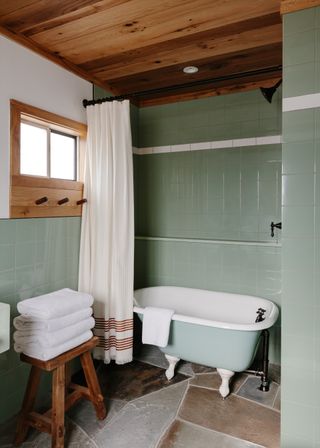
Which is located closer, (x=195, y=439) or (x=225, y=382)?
(x=195, y=439)

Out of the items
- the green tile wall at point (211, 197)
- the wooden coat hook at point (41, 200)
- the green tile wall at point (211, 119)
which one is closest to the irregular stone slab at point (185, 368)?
the green tile wall at point (211, 197)

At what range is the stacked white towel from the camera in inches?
67.9

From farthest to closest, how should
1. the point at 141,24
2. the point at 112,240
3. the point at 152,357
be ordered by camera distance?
the point at 152,357
the point at 112,240
the point at 141,24

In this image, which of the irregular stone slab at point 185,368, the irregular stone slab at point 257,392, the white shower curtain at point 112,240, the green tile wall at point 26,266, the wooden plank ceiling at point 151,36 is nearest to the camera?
the wooden plank ceiling at point 151,36

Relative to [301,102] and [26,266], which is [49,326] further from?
[301,102]

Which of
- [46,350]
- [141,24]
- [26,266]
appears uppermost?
[141,24]

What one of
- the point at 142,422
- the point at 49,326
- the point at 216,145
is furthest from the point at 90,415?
the point at 216,145

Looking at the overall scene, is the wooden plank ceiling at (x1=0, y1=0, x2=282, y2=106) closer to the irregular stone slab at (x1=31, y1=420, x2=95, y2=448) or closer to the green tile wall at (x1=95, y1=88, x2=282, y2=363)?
the green tile wall at (x1=95, y1=88, x2=282, y2=363)

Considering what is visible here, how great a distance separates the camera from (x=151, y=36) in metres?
2.13

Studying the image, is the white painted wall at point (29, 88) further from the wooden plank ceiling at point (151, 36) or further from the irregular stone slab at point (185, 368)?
the irregular stone slab at point (185, 368)

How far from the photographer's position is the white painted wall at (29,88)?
200cm

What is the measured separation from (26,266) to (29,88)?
1228 mm

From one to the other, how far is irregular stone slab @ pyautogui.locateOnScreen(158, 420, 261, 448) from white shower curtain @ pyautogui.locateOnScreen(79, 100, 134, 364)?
25.5 inches

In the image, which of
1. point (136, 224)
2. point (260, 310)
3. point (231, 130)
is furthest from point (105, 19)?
point (260, 310)
